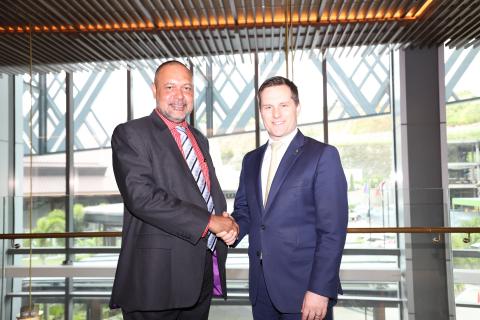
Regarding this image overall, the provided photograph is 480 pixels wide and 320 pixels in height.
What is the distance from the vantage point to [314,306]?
1859 mm

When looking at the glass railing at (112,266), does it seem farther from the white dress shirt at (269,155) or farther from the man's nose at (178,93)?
the man's nose at (178,93)

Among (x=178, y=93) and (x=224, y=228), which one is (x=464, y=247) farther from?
(x=178, y=93)

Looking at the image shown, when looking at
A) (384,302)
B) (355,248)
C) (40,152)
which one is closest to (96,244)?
(40,152)

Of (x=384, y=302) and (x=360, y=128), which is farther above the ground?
(x=360, y=128)

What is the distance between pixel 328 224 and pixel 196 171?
68 centimetres

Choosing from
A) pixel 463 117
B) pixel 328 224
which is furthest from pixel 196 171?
pixel 463 117

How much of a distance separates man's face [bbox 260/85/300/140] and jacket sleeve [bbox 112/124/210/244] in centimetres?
50

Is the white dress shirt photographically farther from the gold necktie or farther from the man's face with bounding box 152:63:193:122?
the man's face with bounding box 152:63:193:122

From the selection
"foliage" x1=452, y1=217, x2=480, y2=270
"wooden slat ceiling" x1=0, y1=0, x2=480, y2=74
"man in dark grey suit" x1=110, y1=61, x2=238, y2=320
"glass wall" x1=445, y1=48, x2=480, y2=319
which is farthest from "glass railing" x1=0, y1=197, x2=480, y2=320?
"glass wall" x1=445, y1=48, x2=480, y2=319

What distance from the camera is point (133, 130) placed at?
2016 mm

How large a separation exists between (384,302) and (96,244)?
6.14 metres

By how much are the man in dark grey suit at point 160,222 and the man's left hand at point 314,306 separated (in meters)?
0.43

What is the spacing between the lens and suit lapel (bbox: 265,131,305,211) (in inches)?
78.8

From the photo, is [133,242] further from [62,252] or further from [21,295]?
[62,252]
